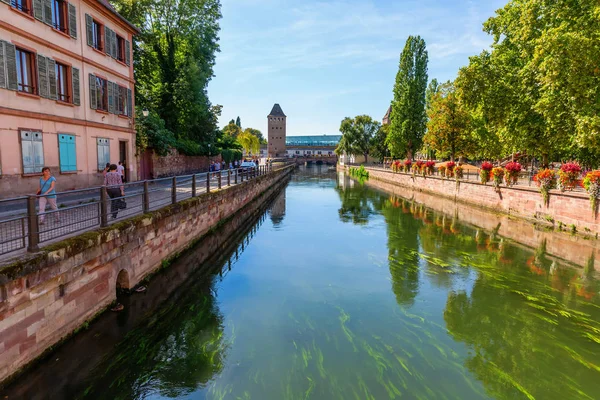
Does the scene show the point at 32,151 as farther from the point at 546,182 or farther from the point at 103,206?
the point at 546,182

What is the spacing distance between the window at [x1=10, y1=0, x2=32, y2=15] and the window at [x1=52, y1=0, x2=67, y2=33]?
1230mm

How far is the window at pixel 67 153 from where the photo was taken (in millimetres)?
14078

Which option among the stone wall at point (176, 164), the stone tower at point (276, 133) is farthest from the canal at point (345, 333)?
the stone tower at point (276, 133)

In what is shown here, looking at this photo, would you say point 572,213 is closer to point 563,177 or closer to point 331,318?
point 563,177

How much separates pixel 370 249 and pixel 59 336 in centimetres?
1088

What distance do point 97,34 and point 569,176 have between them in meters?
22.7

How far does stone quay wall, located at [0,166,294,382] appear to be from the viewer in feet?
16.3

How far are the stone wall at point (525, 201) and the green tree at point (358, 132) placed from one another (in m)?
42.2

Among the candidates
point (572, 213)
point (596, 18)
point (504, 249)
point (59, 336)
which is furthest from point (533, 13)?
point (59, 336)

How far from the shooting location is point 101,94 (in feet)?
54.9

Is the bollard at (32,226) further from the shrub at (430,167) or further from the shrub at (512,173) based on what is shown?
the shrub at (430,167)

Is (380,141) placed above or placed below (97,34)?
below

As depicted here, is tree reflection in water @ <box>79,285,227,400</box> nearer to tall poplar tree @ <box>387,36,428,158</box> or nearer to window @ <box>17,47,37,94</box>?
window @ <box>17,47,37,94</box>

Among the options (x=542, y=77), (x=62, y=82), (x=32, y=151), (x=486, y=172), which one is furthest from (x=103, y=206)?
(x=486, y=172)
